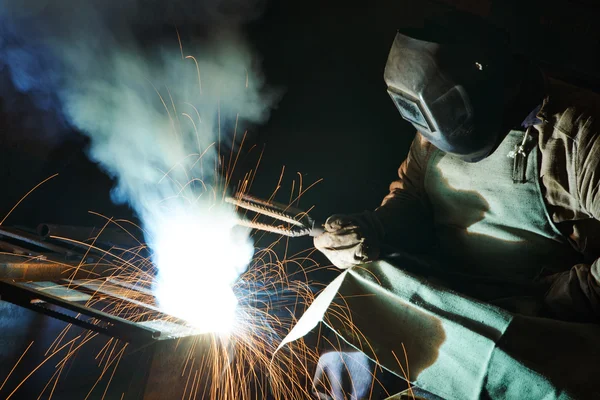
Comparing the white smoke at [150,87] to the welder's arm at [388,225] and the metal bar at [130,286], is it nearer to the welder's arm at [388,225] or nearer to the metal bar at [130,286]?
the metal bar at [130,286]

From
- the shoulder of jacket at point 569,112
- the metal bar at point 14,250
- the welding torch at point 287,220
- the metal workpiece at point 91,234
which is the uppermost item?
the shoulder of jacket at point 569,112

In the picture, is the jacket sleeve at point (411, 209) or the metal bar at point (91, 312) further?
the jacket sleeve at point (411, 209)

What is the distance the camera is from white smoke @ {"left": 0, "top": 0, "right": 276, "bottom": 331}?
11.6 feet

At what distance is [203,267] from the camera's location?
9.78 ft

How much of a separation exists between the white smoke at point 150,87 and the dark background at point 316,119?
206 mm

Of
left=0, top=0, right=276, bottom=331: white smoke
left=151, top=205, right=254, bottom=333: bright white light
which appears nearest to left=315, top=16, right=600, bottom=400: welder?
left=151, top=205, right=254, bottom=333: bright white light

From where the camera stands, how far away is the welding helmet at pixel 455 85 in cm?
176

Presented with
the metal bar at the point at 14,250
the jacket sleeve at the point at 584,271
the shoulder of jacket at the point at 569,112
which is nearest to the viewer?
the jacket sleeve at the point at 584,271

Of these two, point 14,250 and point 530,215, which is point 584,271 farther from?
point 14,250

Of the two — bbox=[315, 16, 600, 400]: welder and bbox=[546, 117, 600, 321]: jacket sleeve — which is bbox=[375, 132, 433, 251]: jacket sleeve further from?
bbox=[546, 117, 600, 321]: jacket sleeve

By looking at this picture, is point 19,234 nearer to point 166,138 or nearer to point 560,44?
point 166,138

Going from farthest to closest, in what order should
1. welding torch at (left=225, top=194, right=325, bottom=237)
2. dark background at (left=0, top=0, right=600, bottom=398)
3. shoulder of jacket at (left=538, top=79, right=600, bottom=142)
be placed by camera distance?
dark background at (left=0, top=0, right=600, bottom=398), welding torch at (left=225, top=194, right=325, bottom=237), shoulder of jacket at (left=538, top=79, right=600, bottom=142)

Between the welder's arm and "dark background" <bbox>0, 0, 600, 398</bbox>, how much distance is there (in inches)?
57.9

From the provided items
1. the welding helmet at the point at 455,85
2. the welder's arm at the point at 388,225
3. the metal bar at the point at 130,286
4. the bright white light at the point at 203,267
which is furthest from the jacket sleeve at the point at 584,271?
the metal bar at the point at 130,286
